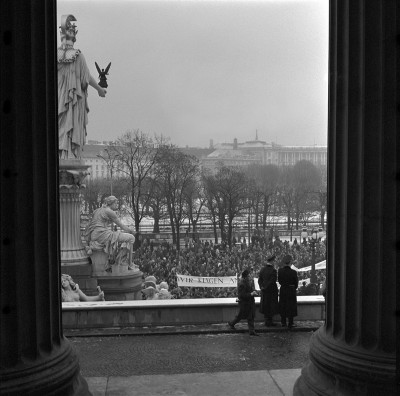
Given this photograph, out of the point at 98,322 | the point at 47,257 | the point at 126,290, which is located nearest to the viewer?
the point at 47,257

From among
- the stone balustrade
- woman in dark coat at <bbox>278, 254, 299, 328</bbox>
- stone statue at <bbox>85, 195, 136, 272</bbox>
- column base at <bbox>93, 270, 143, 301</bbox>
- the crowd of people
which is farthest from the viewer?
the crowd of people

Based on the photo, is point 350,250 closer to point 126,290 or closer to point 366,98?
point 366,98

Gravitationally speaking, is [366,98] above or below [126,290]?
above

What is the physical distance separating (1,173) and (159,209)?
32733 mm

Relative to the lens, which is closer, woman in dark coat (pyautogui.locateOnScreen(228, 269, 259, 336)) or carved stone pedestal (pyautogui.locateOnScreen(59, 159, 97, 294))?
woman in dark coat (pyautogui.locateOnScreen(228, 269, 259, 336))

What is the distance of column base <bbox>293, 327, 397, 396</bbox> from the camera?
159 inches

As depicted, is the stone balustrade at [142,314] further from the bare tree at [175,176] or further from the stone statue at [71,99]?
the bare tree at [175,176]

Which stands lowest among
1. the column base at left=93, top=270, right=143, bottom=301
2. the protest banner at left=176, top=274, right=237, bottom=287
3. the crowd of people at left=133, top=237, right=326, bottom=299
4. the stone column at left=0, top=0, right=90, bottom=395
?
the crowd of people at left=133, top=237, right=326, bottom=299

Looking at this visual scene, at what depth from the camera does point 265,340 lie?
8.58 metres

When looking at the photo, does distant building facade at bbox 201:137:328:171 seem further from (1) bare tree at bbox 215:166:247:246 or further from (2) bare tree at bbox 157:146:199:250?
(2) bare tree at bbox 157:146:199:250

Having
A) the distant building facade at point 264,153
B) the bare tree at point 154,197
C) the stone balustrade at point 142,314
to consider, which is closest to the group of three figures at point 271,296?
the stone balustrade at point 142,314

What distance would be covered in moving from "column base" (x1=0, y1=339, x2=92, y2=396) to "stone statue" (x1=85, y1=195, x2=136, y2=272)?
10423mm

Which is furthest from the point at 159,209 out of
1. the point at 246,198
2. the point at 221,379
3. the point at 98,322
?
the point at 221,379

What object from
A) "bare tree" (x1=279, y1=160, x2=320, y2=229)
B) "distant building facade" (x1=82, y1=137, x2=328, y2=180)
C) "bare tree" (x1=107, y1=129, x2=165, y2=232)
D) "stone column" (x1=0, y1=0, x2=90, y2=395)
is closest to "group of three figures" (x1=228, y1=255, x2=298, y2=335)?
"stone column" (x1=0, y1=0, x2=90, y2=395)
